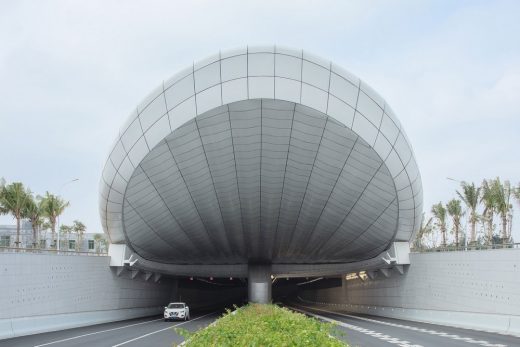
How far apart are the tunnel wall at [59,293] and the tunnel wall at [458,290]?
19.4 meters

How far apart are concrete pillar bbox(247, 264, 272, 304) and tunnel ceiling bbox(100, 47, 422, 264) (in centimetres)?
1208

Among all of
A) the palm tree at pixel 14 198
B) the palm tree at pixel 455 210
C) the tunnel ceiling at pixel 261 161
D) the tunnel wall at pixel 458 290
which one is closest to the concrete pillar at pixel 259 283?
the tunnel ceiling at pixel 261 161

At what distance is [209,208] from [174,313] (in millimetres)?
7334

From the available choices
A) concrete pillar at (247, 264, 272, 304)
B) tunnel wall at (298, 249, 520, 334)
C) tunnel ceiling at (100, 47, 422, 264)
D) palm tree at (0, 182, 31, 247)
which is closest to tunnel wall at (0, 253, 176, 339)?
tunnel ceiling at (100, 47, 422, 264)

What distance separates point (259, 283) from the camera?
54.4 meters

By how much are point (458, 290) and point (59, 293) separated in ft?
68.5

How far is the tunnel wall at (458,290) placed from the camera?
24.2 m

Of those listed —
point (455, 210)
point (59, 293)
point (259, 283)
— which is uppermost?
point (455, 210)

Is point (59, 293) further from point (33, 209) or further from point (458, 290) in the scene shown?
point (33, 209)

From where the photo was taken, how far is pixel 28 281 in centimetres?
2677

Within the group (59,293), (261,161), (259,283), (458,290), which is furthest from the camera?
(259,283)

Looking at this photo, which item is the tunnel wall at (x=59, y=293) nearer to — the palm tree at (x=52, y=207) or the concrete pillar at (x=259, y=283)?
the concrete pillar at (x=259, y=283)

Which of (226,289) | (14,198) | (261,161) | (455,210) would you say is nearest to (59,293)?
(261,161)

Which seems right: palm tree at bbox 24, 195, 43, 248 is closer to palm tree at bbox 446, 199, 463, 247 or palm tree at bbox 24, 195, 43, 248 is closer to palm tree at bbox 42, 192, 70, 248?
palm tree at bbox 42, 192, 70, 248
